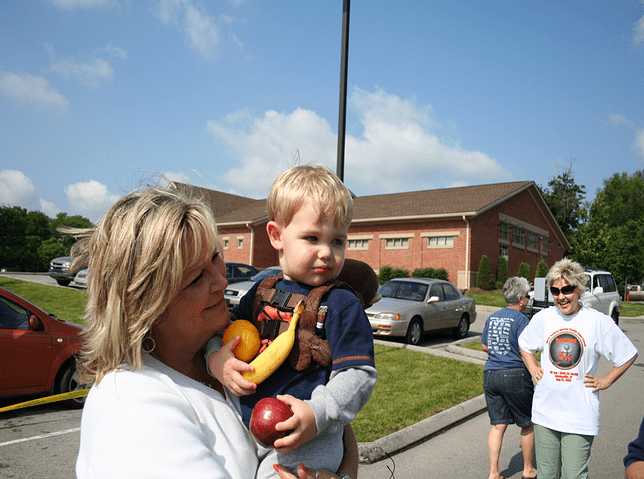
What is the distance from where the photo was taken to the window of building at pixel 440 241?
34906 mm

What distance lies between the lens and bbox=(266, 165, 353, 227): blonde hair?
80.2 inches

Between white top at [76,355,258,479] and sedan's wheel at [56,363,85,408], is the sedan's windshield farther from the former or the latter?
white top at [76,355,258,479]

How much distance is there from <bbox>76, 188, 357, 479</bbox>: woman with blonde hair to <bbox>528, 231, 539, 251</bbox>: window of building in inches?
1715

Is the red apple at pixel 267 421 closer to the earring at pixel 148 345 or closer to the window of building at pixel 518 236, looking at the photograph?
the earring at pixel 148 345

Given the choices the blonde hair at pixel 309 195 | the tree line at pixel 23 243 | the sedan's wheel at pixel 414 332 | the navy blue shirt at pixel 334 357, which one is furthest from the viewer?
the tree line at pixel 23 243

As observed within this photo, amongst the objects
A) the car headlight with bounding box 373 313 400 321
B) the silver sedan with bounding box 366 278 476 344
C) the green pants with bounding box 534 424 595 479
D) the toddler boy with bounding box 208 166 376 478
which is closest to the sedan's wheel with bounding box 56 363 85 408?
the green pants with bounding box 534 424 595 479

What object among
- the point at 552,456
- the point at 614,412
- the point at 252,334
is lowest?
the point at 614,412

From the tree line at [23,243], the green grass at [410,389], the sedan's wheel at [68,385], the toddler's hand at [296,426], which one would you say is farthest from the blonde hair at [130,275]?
the tree line at [23,243]

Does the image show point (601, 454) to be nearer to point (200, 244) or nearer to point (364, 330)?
point (364, 330)

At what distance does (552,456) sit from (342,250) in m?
3.50

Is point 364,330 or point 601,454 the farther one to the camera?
point 601,454

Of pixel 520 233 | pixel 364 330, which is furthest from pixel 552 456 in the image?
pixel 520 233

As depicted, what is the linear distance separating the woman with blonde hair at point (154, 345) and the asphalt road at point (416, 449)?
171 inches

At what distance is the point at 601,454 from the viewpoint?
20.5ft
